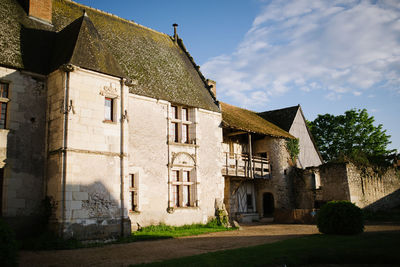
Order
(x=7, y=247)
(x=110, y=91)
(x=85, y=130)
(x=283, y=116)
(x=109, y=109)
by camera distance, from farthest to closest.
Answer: (x=283, y=116) < (x=109, y=109) < (x=110, y=91) < (x=85, y=130) < (x=7, y=247)

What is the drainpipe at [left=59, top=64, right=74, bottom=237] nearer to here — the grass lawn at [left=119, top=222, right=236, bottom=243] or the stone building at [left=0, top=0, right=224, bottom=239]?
the stone building at [left=0, top=0, right=224, bottom=239]

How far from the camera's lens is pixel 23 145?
34.3 feet

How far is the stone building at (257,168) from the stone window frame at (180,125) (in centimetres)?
321

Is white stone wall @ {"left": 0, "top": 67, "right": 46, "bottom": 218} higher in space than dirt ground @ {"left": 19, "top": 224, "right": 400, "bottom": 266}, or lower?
higher

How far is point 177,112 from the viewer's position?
608 inches

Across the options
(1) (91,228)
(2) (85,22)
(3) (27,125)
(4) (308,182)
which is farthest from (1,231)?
(4) (308,182)

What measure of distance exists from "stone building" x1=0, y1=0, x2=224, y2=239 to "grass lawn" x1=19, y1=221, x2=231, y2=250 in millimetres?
297

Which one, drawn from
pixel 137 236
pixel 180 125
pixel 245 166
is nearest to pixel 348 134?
pixel 245 166

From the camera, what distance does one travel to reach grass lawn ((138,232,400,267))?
6730 mm

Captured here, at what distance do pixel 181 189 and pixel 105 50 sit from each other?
20.8 ft

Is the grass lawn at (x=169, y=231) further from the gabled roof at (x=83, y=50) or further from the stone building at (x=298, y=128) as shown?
the stone building at (x=298, y=128)

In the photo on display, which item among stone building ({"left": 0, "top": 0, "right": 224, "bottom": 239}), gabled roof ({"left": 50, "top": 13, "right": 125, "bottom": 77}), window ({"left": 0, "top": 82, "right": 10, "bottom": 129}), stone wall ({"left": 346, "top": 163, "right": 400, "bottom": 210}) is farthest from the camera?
stone wall ({"left": 346, "top": 163, "right": 400, "bottom": 210})

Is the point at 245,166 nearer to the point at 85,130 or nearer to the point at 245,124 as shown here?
the point at 245,124

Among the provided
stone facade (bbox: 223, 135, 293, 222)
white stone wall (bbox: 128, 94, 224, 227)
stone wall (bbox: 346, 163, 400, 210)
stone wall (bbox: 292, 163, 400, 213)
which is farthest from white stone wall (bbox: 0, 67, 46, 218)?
stone wall (bbox: 346, 163, 400, 210)
